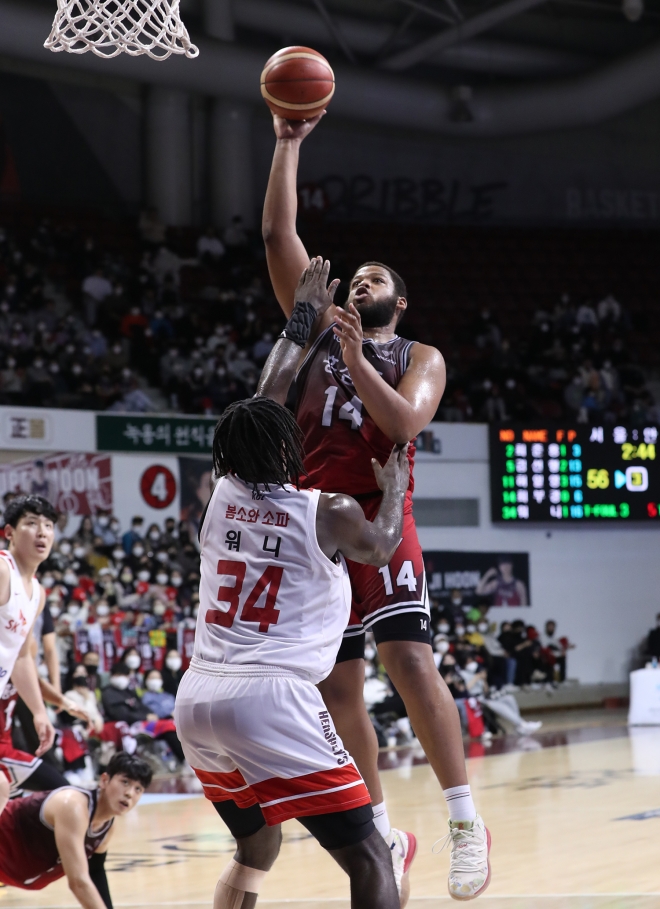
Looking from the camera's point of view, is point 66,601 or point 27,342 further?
point 27,342

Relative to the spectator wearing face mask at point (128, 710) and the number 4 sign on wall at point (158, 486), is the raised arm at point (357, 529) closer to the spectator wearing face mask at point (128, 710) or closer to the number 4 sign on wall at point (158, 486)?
the spectator wearing face mask at point (128, 710)

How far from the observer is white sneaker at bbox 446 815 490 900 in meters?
4.27

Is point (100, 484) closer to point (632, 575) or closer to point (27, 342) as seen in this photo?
point (27, 342)

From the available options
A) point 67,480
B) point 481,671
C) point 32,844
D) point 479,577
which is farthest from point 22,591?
point 479,577

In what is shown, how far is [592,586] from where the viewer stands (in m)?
21.9

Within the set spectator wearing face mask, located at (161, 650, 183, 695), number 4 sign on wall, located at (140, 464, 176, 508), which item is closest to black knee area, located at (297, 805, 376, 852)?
spectator wearing face mask, located at (161, 650, 183, 695)

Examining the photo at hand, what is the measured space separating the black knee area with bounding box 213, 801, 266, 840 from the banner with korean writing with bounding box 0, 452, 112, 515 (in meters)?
12.9

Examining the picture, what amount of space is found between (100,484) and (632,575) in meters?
10.1

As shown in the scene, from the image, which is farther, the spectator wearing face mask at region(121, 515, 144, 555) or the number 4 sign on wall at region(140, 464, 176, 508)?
the number 4 sign on wall at region(140, 464, 176, 508)

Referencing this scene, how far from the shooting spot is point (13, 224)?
21094mm

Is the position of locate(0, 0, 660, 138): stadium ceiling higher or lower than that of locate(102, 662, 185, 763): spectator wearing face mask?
higher

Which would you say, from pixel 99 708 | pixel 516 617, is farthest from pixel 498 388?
pixel 99 708

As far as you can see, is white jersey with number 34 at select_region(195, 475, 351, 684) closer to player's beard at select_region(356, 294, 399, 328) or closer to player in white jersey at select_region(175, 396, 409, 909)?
player in white jersey at select_region(175, 396, 409, 909)

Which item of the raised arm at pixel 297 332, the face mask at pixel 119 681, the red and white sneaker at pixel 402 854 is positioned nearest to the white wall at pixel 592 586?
the face mask at pixel 119 681
